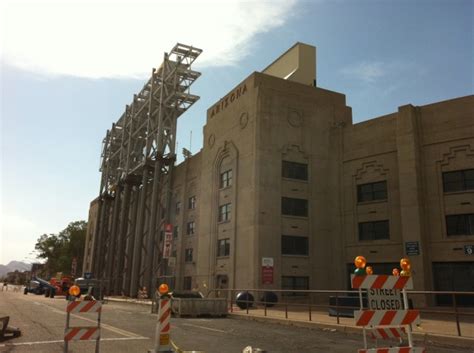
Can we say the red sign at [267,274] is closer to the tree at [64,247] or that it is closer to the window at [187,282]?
the window at [187,282]

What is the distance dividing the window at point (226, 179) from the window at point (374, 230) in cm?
1241

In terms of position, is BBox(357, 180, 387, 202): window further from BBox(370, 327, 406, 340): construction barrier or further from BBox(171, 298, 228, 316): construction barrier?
BBox(370, 327, 406, 340): construction barrier

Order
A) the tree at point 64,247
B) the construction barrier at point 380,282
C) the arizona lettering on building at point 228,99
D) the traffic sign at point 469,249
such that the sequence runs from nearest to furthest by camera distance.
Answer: the construction barrier at point 380,282
the traffic sign at point 469,249
the arizona lettering on building at point 228,99
the tree at point 64,247

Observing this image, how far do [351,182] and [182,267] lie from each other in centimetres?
2146

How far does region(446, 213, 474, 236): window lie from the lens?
29.0 meters

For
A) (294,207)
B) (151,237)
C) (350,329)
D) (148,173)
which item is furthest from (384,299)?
(148,173)

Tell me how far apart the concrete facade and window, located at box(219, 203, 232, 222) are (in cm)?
10

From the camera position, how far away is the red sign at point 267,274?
33219 mm

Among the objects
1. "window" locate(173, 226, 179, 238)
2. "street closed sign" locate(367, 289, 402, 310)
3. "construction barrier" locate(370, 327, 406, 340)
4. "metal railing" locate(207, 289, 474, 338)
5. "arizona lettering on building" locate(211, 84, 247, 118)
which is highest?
"arizona lettering on building" locate(211, 84, 247, 118)

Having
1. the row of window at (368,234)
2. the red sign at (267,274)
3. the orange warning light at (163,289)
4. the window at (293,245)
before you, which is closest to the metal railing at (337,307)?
the red sign at (267,274)

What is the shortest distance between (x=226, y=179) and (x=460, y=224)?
65.8 feet

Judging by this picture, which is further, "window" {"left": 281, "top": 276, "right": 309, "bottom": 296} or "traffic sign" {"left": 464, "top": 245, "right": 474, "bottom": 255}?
"window" {"left": 281, "top": 276, "right": 309, "bottom": 296}

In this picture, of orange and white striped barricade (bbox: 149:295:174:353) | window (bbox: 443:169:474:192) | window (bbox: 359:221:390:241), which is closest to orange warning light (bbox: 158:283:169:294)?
orange and white striped barricade (bbox: 149:295:174:353)

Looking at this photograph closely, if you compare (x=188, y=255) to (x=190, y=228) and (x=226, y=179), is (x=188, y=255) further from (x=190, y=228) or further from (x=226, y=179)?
(x=226, y=179)
